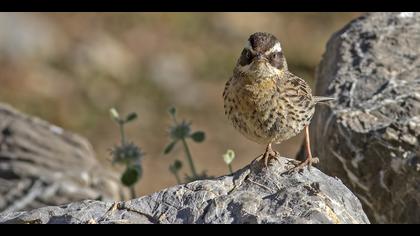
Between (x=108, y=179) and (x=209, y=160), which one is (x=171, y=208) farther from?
(x=209, y=160)

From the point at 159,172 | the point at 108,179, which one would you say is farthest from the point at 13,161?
the point at 159,172

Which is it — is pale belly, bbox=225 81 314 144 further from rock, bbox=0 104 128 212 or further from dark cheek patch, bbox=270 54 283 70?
rock, bbox=0 104 128 212

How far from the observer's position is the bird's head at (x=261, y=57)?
529 cm

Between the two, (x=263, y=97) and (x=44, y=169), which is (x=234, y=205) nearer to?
(x=263, y=97)

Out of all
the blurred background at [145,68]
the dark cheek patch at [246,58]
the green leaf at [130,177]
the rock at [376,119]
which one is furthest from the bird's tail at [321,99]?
the blurred background at [145,68]

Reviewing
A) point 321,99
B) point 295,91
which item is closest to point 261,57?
point 295,91

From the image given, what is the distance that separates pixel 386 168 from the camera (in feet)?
19.6

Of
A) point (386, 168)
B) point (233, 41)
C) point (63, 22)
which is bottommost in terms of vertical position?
point (386, 168)

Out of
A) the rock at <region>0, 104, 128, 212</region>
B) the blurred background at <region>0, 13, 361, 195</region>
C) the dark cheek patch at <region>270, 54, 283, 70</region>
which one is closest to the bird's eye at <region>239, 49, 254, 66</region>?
the dark cheek patch at <region>270, 54, 283, 70</region>

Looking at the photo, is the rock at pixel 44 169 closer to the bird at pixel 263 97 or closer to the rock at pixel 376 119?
the rock at pixel 376 119

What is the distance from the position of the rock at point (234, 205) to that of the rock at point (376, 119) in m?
1.22

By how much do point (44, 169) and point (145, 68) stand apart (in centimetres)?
424

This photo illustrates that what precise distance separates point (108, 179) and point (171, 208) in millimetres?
3063

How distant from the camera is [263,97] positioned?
541cm
